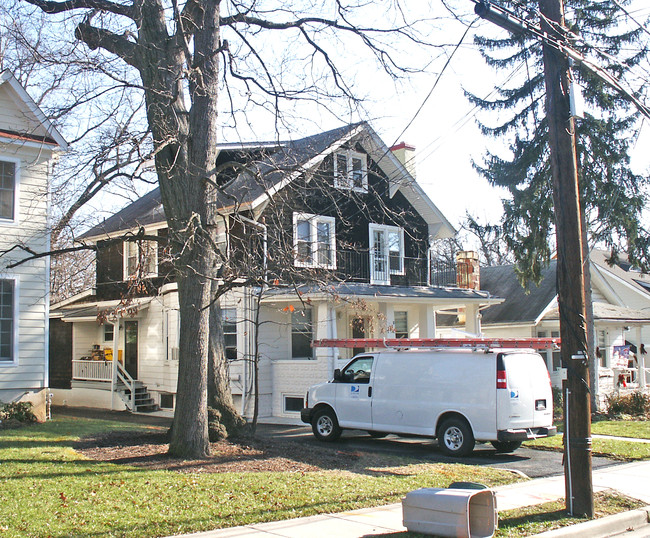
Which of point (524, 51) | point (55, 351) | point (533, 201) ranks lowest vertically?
point (55, 351)

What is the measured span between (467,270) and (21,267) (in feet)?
50.3

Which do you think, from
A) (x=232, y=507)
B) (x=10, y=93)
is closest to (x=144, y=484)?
(x=232, y=507)

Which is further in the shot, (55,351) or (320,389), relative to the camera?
(55,351)

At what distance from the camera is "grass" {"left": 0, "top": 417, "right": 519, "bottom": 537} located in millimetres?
7332

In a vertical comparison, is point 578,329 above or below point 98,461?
above

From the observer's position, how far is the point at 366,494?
30.8 ft

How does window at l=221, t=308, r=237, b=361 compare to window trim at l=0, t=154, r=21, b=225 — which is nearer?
window trim at l=0, t=154, r=21, b=225

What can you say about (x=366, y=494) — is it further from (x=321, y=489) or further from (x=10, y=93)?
(x=10, y=93)

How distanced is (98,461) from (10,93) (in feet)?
34.7

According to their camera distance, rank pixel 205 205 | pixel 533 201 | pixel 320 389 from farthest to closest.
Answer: pixel 533 201, pixel 320 389, pixel 205 205

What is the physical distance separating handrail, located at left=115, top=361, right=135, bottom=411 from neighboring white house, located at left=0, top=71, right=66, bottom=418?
6.26 m

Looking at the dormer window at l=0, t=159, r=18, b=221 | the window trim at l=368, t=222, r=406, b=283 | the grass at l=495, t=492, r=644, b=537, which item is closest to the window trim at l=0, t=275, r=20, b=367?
the dormer window at l=0, t=159, r=18, b=221

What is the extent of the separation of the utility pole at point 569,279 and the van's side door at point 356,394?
278 inches

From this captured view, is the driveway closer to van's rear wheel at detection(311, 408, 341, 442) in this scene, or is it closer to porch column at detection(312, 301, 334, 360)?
van's rear wheel at detection(311, 408, 341, 442)
